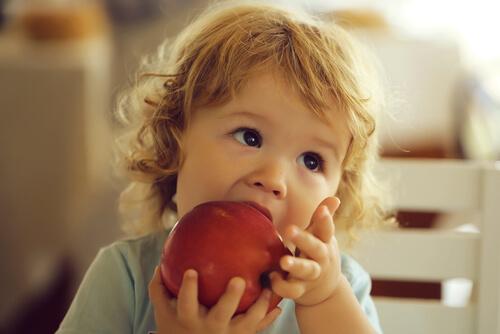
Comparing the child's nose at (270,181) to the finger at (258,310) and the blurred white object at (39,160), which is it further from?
the blurred white object at (39,160)

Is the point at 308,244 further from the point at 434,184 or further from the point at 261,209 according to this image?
the point at 434,184

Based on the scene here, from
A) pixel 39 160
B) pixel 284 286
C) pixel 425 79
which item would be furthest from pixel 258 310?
pixel 425 79

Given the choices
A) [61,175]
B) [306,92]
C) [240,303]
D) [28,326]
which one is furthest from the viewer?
[61,175]

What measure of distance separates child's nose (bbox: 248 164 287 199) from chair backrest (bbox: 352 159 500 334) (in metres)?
0.34

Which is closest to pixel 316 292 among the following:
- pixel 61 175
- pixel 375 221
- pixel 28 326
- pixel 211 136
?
pixel 211 136

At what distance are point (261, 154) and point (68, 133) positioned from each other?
1.85 metres

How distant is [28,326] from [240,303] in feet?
5.71

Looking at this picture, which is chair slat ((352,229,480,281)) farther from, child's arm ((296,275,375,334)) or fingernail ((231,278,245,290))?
fingernail ((231,278,245,290))

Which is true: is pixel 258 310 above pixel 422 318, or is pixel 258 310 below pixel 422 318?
above

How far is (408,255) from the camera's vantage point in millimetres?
1156

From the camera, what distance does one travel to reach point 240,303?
753 millimetres

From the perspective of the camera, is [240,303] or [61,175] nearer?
[240,303]

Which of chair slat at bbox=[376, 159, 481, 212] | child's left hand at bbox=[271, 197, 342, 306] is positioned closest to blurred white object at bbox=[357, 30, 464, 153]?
chair slat at bbox=[376, 159, 481, 212]

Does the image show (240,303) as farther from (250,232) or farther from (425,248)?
(425,248)
